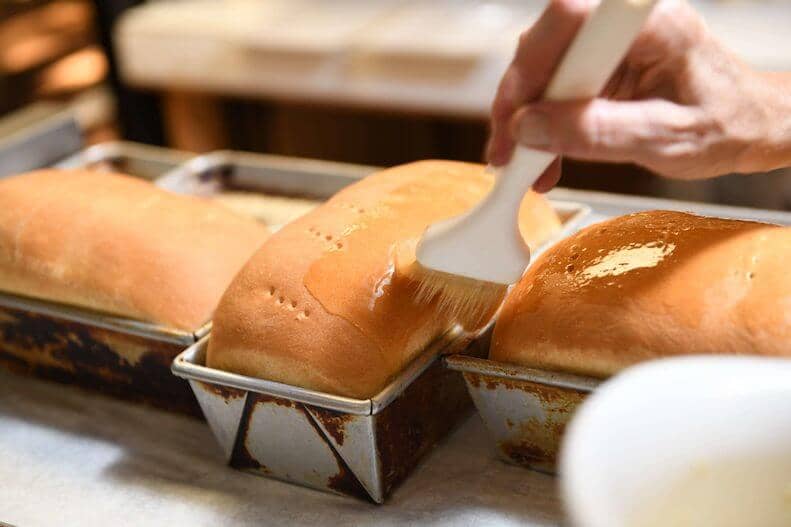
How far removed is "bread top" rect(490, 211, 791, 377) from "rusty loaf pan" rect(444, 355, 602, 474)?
24 mm

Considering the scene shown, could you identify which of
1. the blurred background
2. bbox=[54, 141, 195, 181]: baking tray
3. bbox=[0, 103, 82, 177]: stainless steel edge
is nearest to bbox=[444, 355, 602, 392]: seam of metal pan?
bbox=[54, 141, 195, 181]: baking tray

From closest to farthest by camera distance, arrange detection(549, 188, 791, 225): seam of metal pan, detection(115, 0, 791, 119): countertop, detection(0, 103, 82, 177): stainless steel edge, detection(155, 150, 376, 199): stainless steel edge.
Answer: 1. detection(549, 188, 791, 225): seam of metal pan
2. detection(155, 150, 376, 199): stainless steel edge
3. detection(0, 103, 82, 177): stainless steel edge
4. detection(115, 0, 791, 119): countertop

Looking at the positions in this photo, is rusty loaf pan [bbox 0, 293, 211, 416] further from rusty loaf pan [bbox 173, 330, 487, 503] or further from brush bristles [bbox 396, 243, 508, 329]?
brush bristles [bbox 396, 243, 508, 329]

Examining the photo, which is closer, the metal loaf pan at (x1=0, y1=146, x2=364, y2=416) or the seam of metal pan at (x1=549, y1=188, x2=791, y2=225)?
the metal loaf pan at (x1=0, y1=146, x2=364, y2=416)

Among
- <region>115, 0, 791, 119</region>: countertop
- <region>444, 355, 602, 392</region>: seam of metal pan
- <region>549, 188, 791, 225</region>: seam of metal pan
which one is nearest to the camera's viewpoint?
<region>444, 355, 602, 392</region>: seam of metal pan

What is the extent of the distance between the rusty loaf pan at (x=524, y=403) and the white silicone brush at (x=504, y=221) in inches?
2.8

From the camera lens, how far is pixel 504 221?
2.62ft

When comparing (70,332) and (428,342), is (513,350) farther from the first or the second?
(70,332)

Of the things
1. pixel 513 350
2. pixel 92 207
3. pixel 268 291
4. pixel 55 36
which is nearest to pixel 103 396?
pixel 92 207

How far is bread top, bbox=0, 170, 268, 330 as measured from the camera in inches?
42.1

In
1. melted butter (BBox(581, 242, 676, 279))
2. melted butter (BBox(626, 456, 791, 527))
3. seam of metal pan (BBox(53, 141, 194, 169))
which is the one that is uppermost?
melted butter (BBox(581, 242, 676, 279))

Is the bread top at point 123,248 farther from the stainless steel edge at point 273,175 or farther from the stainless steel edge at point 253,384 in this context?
the stainless steel edge at point 273,175

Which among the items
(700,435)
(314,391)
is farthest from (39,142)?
(700,435)

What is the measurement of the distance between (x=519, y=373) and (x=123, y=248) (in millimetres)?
558
